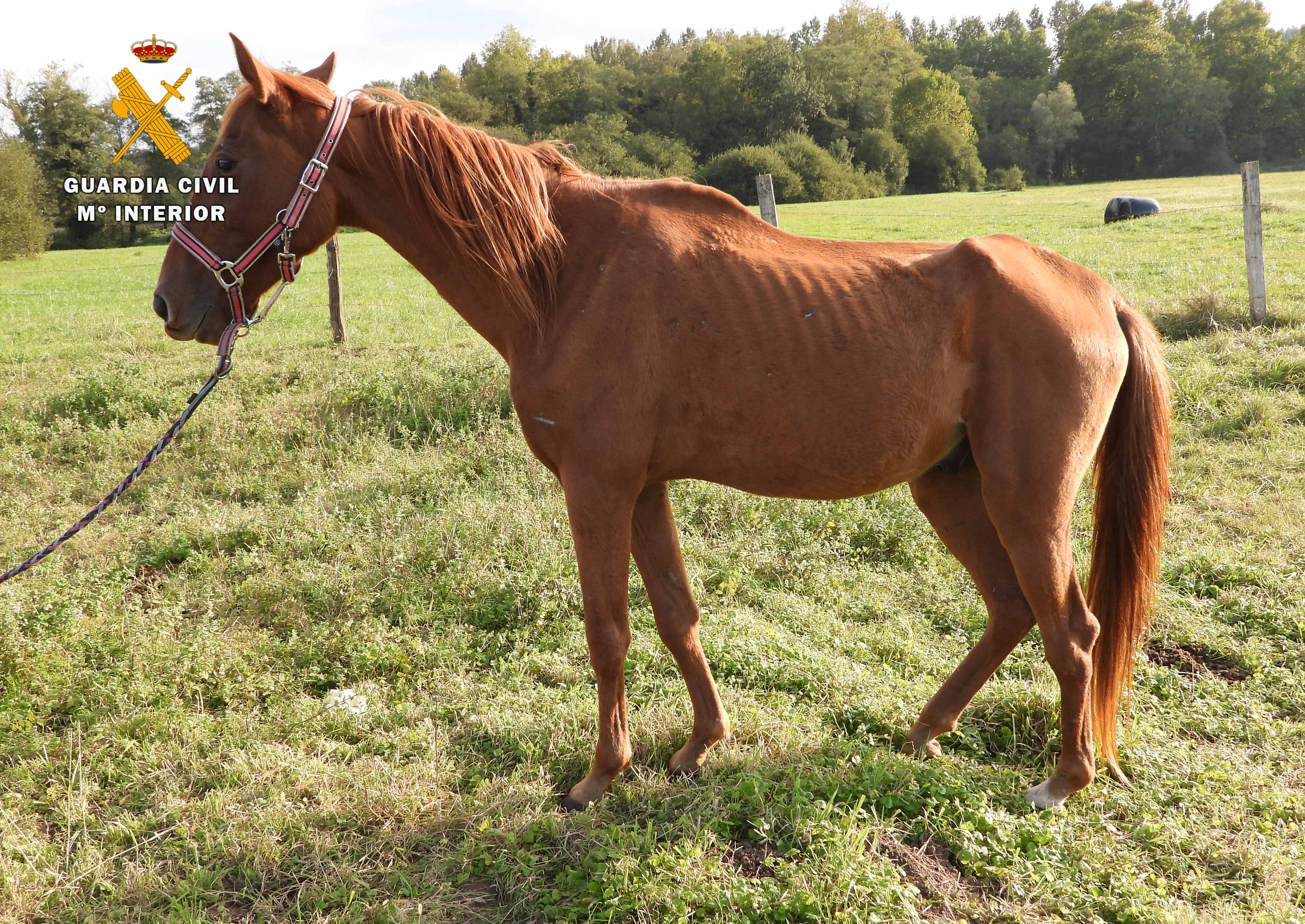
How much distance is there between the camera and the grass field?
237cm

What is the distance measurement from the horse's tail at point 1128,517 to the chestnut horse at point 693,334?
17 cm

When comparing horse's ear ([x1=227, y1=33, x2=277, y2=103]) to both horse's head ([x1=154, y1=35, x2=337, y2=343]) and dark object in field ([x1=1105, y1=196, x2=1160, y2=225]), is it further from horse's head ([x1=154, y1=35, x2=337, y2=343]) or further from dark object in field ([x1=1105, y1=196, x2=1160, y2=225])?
dark object in field ([x1=1105, y1=196, x2=1160, y2=225])

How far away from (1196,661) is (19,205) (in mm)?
32945

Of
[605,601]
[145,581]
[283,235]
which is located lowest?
[145,581]

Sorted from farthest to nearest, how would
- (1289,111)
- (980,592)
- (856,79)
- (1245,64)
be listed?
(1245,64) < (1289,111) < (856,79) < (980,592)

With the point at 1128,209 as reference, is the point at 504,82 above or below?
above

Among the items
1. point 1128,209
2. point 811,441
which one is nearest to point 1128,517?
point 811,441

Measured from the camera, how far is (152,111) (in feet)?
16.2

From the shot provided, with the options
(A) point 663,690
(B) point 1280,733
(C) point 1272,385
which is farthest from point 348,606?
(C) point 1272,385

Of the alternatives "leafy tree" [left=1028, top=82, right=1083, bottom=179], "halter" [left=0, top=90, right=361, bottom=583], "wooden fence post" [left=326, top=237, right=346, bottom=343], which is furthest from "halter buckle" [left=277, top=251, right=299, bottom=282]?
"leafy tree" [left=1028, top=82, right=1083, bottom=179]

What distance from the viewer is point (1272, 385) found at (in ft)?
22.3

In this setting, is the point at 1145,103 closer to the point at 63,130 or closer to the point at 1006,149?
the point at 1006,149

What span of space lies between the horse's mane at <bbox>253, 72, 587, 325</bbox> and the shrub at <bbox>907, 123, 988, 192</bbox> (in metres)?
55.4

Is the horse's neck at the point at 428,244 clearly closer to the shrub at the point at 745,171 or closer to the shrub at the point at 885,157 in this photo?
the shrub at the point at 745,171
